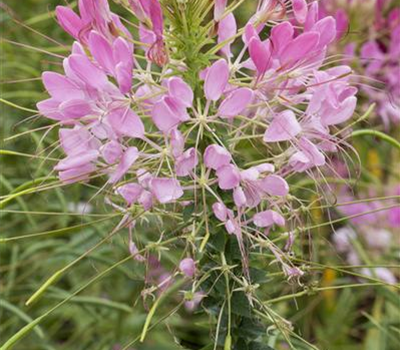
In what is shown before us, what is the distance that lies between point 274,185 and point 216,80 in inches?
3.8

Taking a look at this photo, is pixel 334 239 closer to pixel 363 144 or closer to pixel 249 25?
pixel 363 144

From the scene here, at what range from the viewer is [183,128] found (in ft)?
2.31

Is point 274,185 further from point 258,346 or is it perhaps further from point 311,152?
point 258,346

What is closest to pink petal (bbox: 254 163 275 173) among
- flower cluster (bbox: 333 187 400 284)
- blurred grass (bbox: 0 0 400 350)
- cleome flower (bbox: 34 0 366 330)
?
cleome flower (bbox: 34 0 366 330)

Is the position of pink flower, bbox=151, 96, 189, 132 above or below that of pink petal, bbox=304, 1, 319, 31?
below

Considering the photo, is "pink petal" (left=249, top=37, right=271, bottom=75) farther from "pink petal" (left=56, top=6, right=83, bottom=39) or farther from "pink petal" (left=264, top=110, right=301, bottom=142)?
"pink petal" (left=56, top=6, right=83, bottom=39)

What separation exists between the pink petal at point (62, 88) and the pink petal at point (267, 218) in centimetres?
18

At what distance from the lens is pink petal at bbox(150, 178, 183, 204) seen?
25.6 inches

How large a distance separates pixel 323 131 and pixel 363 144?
0.90 metres

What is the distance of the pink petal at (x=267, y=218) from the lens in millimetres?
694

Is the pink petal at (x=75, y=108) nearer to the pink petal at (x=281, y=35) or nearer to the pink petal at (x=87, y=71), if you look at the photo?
the pink petal at (x=87, y=71)

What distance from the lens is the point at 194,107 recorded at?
699mm

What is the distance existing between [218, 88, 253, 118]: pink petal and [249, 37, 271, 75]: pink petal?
0.02 m

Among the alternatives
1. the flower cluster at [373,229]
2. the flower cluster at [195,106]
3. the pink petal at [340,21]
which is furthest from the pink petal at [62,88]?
the flower cluster at [373,229]
